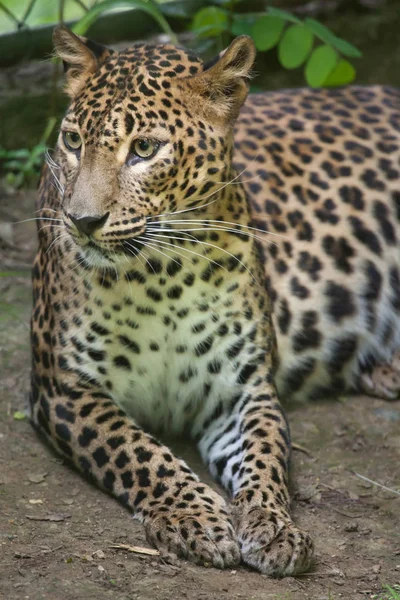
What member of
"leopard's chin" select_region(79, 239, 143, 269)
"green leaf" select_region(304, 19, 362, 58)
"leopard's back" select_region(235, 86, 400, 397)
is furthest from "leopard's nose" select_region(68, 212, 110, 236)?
"green leaf" select_region(304, 19, 362, 58)

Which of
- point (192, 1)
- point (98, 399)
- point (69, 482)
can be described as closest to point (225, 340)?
point (98, 399)

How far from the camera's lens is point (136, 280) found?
622cm

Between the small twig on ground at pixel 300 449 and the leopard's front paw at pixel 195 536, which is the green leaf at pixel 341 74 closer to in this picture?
the small twig on ground at pixel 300 449

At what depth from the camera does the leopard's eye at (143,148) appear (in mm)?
5664

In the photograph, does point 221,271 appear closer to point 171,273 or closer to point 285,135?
point 171,273

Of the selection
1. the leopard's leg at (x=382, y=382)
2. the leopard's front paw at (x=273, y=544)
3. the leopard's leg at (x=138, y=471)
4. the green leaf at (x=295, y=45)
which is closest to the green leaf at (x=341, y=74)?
the green leaf at (x=295, y=45)

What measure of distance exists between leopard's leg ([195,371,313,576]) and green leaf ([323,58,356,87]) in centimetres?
323

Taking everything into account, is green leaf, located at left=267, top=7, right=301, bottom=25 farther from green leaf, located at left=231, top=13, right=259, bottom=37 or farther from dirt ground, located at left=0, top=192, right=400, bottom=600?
dirt ground, located at left=0, top=192, right=400, bottom=600

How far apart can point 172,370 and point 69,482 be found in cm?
87

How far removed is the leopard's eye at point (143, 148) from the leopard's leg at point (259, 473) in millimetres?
1634

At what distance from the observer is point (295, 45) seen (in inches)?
336

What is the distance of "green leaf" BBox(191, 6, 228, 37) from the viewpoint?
9344 mm

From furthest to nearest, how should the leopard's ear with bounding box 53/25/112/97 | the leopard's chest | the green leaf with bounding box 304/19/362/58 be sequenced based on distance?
1. the green leaf with bounding box 304/19/362/58
2. the leopard's chest
3. the leopard's ear with bounding box 53/25/112/97

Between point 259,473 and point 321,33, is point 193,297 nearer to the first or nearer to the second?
point 259,473
